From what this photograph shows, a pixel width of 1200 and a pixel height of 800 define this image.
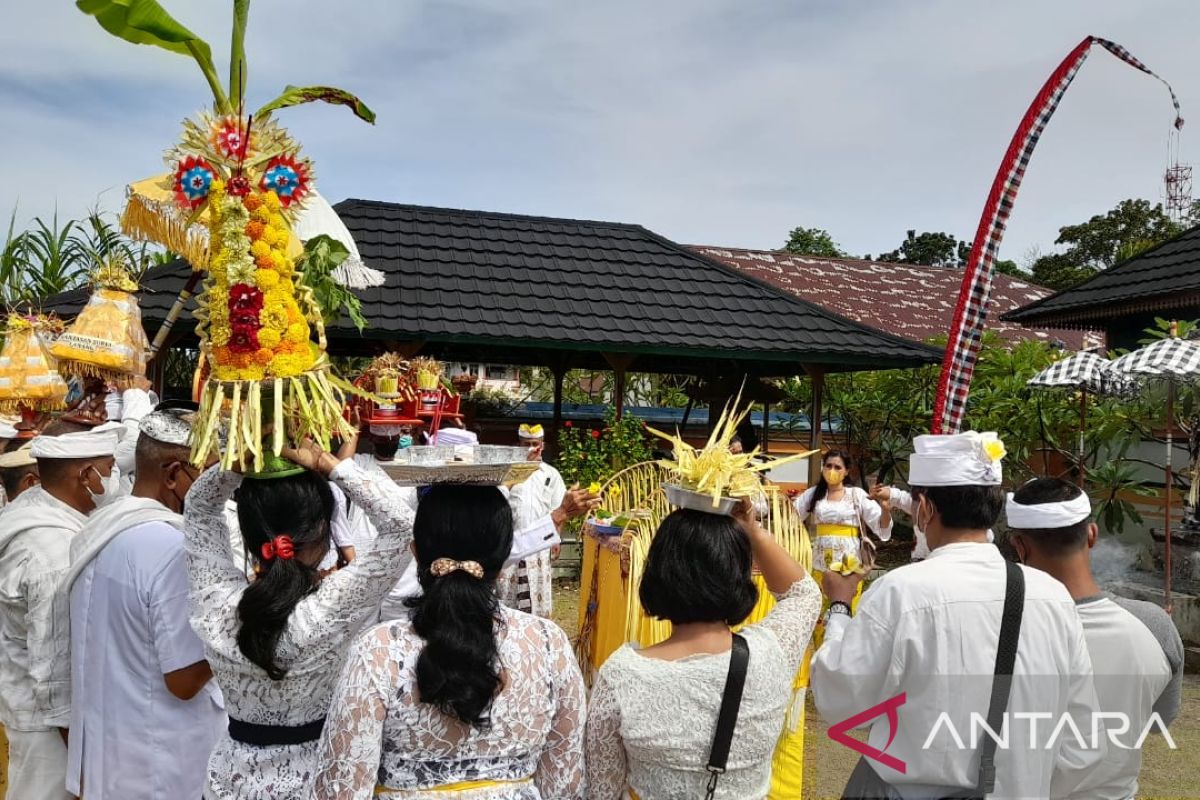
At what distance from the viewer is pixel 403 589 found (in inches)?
166

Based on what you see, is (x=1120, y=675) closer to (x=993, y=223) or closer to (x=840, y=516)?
(x=993, y=223)

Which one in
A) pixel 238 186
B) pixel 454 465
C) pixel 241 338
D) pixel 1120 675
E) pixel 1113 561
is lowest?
pixel 1113 561

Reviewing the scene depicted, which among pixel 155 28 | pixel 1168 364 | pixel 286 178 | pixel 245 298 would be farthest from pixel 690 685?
pixel 1168 364

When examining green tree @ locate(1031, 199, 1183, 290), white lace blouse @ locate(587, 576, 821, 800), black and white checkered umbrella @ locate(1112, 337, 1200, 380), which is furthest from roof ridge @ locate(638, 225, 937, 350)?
green tree @ locate(1031, 199, 1183, 290)

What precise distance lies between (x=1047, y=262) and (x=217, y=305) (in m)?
32.7

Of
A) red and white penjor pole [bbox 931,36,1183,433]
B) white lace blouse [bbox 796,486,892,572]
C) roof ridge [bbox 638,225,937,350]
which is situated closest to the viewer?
red and white penjor pole [bbox 931,36,1183,433]

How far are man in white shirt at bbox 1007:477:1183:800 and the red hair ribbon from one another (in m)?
2.04

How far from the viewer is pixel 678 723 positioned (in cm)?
210

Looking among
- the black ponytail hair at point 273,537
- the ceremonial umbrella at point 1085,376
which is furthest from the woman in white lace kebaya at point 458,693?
the ceremonial umbrella at point 1085,376

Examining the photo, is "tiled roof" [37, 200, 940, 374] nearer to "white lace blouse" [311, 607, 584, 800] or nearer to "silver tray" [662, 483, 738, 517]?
"silver tray" [662, 483, 738, 517]

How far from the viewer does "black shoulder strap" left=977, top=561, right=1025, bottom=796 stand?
2.28 metres

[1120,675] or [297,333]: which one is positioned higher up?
[297,333]

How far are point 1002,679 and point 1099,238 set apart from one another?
3099 centimetres

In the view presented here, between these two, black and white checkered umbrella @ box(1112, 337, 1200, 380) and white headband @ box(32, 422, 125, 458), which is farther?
black and white checkered umbrella @ box(1112, 337, 1200, 380)
